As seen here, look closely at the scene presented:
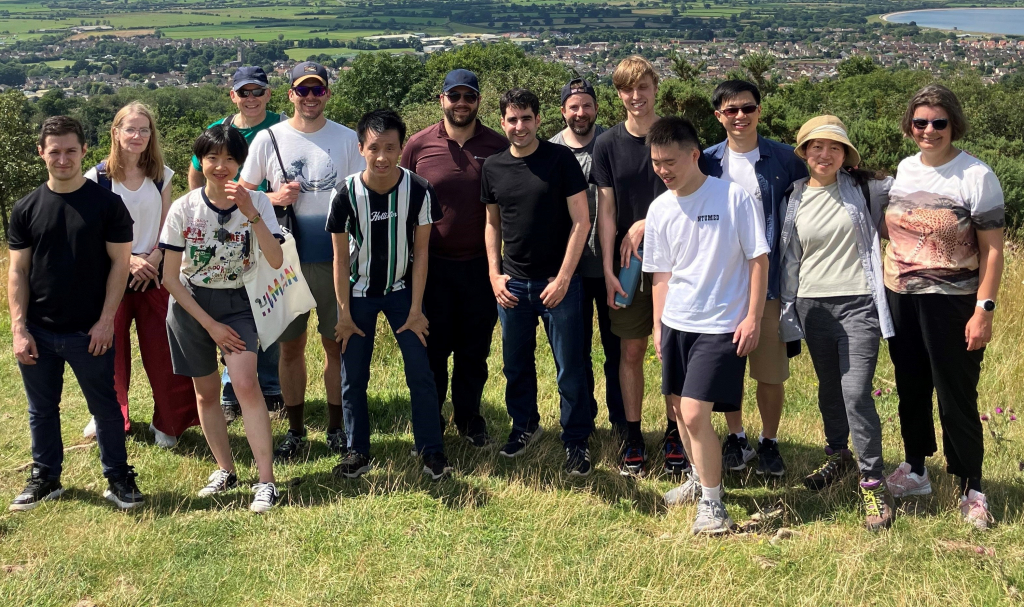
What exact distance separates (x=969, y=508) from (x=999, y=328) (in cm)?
382

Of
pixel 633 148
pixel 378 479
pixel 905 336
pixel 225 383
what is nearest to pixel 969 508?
pixel 905 336

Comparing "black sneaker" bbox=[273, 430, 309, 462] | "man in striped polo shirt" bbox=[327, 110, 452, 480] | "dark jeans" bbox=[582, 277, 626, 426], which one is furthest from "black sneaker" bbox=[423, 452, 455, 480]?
"dark jeans" bbox=[582, 277, 626, 426]

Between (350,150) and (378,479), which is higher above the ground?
(350,150)

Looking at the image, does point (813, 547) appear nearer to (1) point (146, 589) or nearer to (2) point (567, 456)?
(2) point (567, 456)

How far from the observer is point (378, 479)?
498 centimetres

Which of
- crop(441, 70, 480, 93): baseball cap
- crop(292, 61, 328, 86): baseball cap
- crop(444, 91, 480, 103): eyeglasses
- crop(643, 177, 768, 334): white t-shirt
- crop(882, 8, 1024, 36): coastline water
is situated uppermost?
crop(882, 8, 1024, 36): coastline water

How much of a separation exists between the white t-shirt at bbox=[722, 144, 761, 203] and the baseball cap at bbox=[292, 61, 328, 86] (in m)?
2.60

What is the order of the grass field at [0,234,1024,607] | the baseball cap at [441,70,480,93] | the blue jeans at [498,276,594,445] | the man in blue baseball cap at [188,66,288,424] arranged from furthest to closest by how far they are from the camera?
the man in blue baseball cap at [188,66,288,424] → the baseball cap at [441,70,480,93] → the blue jeans at [498,276,594,445] → the grass field at [0,234,1024,607]

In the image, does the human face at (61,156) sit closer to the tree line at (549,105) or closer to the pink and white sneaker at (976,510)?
the pink and white sneaker at (976,510)

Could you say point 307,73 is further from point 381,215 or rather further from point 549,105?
point 549,105

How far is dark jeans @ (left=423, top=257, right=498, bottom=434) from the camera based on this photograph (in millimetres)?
5387

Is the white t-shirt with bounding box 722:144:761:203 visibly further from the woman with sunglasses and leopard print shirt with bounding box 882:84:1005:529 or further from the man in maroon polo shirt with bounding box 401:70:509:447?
the man in maroon polo shirt with bounding box 401:70:509:447

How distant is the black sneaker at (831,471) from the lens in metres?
4.90

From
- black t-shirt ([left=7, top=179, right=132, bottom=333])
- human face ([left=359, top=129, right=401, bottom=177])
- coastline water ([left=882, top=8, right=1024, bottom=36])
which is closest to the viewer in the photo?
black t-shirt ([left=7, top=179, right=132, bottom=333])
